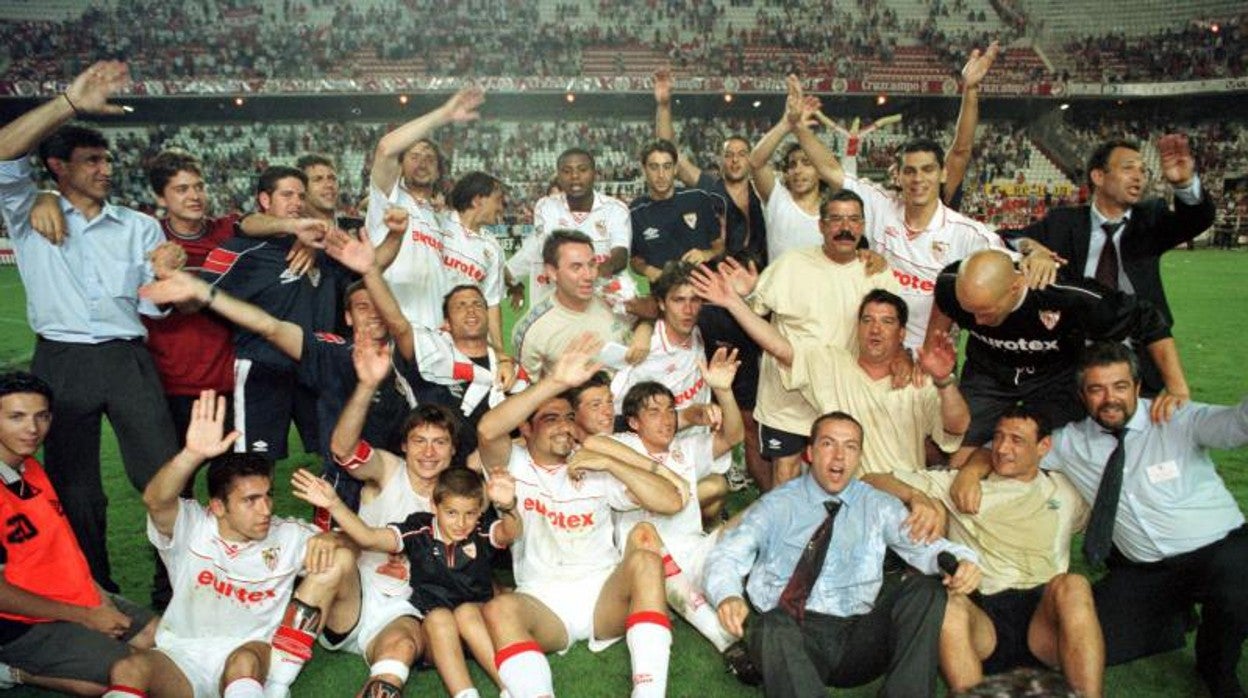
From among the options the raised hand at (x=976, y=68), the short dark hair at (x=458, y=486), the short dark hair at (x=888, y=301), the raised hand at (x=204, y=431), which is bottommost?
the short dark hair at (x=458, y=486)

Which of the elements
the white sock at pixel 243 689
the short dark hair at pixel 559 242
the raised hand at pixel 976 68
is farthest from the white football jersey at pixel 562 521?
the raised hand at pixel 976 68

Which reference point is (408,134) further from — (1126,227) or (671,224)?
(1126,227)

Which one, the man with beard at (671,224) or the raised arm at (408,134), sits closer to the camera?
the raised arm at (408,134)

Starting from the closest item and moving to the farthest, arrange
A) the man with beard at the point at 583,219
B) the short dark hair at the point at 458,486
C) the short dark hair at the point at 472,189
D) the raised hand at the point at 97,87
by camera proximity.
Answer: the short dark hair at the point at 458,486 < the raised hand at the point at 97,87 < the short dark hair at the point at 472,189 < the man with beard at the point at 583,219

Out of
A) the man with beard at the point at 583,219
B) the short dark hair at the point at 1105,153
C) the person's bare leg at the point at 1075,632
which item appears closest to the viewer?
the person's bare leg at the point at 1075,632

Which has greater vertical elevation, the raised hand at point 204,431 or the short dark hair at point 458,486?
the raised hand at point 204,431

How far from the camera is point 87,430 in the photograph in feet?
14.7

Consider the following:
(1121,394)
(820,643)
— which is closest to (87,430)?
(820,643)

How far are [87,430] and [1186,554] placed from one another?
5.41 metres

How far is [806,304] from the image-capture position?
520 cm

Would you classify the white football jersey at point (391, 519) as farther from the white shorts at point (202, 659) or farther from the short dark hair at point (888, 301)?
the short dark hair at point (888, 301)

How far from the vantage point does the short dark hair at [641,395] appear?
462cm

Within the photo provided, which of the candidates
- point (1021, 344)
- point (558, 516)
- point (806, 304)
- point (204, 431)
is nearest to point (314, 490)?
point (204, 431)

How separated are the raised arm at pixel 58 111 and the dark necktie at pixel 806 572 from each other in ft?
12.2
